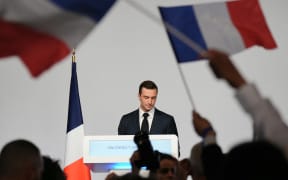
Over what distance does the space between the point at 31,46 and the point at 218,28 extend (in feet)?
2.67

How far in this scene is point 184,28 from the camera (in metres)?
2.79

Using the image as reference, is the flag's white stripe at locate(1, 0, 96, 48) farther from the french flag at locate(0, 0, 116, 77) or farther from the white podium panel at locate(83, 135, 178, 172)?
the white podium panel at locate(83, 135, 178, 172)

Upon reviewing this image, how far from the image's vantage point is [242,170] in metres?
1.39

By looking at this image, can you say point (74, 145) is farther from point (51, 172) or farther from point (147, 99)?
point (51, 172)

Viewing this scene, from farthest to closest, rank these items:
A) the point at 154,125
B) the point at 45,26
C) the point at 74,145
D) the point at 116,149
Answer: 1. the point at 74,145
2. the point at 154,125
3. the point at 116,149
4. the point at 45,26

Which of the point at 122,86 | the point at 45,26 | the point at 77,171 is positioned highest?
the point at 45,26

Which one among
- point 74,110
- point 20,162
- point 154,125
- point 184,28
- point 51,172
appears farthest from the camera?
point 74,110

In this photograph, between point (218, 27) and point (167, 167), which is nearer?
Answer: point (218, 27)

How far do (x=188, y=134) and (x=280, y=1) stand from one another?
59.8 inches

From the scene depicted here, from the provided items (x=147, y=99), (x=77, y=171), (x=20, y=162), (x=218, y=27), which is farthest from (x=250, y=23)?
(x=77, y=171)

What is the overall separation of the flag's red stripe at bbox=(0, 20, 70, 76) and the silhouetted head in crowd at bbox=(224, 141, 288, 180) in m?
1.21

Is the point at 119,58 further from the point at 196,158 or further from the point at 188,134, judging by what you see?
the point at 196,158

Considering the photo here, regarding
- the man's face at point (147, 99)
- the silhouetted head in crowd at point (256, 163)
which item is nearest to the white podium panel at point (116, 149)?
the man's face at point (147, 99)

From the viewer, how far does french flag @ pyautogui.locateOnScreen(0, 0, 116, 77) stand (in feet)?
8.29
